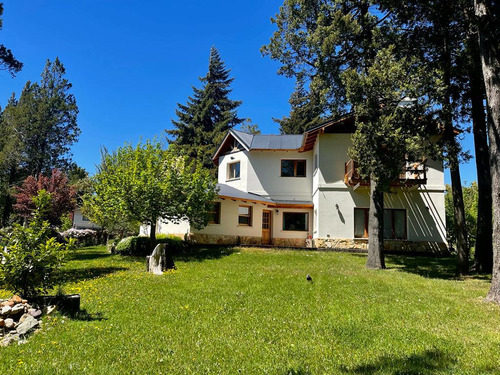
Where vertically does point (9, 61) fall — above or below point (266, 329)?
above

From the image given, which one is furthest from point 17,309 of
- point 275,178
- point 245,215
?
point 275,178

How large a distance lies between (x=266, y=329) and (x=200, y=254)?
1073 centimetres

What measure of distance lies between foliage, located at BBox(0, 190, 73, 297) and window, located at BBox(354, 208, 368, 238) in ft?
52.3

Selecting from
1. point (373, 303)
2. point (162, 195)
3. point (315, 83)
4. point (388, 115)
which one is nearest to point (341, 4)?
point (315, 83)

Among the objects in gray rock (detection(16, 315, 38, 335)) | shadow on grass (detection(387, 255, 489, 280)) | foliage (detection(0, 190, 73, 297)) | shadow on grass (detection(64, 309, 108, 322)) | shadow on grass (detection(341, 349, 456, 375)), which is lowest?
shadow on grass (detection(387, 255, 489, 280))

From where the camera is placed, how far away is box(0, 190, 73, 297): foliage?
17.3ft

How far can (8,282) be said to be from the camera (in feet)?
17.6

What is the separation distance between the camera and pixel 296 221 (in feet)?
70.8

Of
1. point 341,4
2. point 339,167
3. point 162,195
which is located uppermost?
point 341,4

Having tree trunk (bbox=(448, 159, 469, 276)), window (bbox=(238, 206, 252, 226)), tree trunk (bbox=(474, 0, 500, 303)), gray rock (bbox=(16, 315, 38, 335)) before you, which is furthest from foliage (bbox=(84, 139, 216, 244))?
tree trunk (bbox=(474, 0, 500, 303))

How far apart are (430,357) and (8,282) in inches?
254

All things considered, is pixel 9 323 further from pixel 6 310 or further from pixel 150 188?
pixel 150 188

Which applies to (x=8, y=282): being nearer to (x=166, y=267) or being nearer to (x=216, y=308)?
(x=216, y=308)

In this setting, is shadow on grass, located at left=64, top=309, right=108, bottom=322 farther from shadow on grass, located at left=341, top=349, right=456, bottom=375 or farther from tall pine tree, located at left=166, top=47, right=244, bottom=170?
tall pine tree, located at left=166, top=47, right=244, bottom=170
